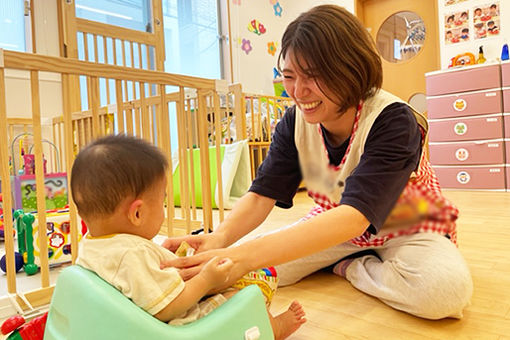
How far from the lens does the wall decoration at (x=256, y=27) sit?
3.05 m

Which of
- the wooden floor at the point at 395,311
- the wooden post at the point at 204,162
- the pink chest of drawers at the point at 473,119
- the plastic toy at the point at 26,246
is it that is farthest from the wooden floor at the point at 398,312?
the pink chest of drawers at the point at 473,119

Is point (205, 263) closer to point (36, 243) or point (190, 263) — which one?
point (190, 263)

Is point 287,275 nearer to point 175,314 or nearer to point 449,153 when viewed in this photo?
point 175,314

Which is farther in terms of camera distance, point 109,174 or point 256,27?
point 256,27

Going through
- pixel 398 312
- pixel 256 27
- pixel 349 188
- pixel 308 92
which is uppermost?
pixel 256 27

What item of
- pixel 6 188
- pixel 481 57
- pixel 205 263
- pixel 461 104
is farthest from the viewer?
pixel 481 57

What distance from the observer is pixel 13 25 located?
206cm

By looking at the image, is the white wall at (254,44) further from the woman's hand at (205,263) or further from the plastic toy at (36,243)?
the woman's hand at (205,263)

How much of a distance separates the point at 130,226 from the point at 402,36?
377 millimetres

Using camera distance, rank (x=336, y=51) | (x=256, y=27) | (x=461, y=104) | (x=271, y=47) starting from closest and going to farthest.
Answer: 1. (x=336, y=51)
2. (x=461, y=104)
3. (x=256, y=27)
4. (x=271, y=47)

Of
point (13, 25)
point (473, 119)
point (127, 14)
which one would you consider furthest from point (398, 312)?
point (127, 14)

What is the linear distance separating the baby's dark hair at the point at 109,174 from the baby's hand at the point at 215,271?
0.11 meters

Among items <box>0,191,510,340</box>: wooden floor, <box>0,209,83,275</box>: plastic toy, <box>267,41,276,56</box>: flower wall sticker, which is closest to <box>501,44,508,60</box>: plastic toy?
<box>0,191,510,340</box>: wooden floor

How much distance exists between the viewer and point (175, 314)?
0.46 meters
